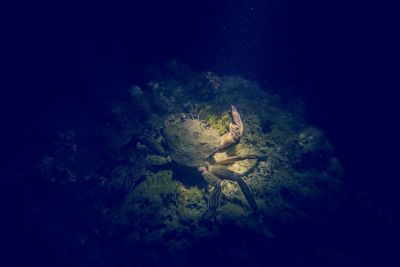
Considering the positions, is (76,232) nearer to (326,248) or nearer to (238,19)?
(326,248)

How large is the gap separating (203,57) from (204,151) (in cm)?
508

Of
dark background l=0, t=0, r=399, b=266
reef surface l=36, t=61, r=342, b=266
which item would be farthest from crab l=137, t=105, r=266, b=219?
dark background l=0, t=0, r=399, b=266

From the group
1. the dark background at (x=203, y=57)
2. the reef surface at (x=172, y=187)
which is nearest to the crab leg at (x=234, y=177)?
the reef surface at (x=172, y=187)

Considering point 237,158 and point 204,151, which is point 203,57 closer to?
point 237,158

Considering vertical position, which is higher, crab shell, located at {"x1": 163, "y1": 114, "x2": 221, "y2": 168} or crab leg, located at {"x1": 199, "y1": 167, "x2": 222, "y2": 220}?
crab shell, located at {"x1": 163, "y1": 114, "x2": 221, "y2": 168}

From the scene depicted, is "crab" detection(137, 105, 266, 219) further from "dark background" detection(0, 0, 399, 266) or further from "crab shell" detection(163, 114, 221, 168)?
"dark background" detection(0, 0, 399, 266)

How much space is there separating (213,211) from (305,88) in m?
5.50

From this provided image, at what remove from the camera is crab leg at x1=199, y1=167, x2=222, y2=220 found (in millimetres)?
4477

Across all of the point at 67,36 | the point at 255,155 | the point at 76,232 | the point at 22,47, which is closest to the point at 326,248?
the point at 255,155

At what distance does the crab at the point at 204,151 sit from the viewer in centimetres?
450

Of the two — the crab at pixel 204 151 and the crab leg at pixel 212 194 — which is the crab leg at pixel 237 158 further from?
the crab leg at pixel 212 194

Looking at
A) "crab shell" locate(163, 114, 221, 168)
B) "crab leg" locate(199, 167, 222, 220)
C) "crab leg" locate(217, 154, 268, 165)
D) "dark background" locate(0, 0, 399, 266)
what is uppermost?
"dark background" locate(0, 0, 399, 266)

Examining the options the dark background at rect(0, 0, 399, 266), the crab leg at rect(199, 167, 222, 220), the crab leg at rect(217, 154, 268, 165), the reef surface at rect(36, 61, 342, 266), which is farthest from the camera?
the dark background at rect(0, 0, 399, 266)

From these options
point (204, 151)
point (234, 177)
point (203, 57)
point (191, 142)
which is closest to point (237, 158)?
point (234, 177)
